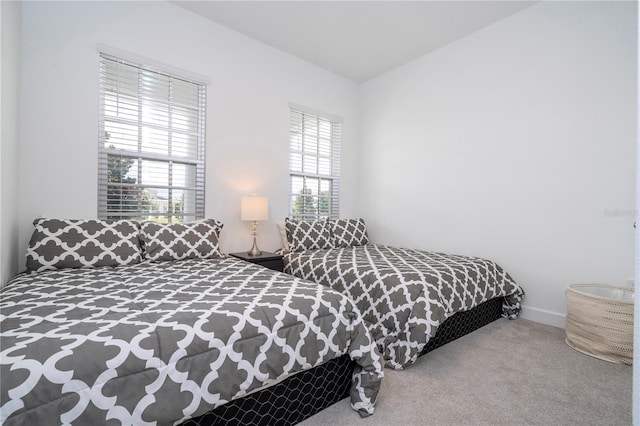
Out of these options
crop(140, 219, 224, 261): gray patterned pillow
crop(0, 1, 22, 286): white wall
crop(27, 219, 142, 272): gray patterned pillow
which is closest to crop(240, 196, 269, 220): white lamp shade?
crop(140, 219, 224, 261): gray patterned pillow

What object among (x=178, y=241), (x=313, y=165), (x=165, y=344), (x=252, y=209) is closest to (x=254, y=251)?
(x=252, y=209)

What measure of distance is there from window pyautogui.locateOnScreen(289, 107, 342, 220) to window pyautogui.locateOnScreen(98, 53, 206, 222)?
4.12 feet

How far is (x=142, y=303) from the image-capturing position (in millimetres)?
1438

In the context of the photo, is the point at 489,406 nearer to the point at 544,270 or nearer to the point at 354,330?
the point at 354,330

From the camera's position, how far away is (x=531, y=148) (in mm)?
3033

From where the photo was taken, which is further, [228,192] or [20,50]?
[228,192]

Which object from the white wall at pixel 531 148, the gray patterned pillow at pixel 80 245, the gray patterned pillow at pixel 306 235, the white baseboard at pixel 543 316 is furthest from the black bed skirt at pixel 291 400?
the white wall at pixel 531 148

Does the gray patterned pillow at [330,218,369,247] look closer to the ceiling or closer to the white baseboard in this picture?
the white baseboard

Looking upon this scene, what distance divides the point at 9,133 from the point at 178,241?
49.5 inches

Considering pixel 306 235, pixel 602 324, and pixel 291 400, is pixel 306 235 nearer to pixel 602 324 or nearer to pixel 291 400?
pixel 291 400

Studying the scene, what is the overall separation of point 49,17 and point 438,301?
3.74 meters

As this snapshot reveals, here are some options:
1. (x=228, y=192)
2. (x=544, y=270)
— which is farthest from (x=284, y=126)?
(x=544, y=270)

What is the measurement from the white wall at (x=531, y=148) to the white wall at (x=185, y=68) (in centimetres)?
127

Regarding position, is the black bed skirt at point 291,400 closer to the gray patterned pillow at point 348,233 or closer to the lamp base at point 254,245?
the lamp base at point 254,245
